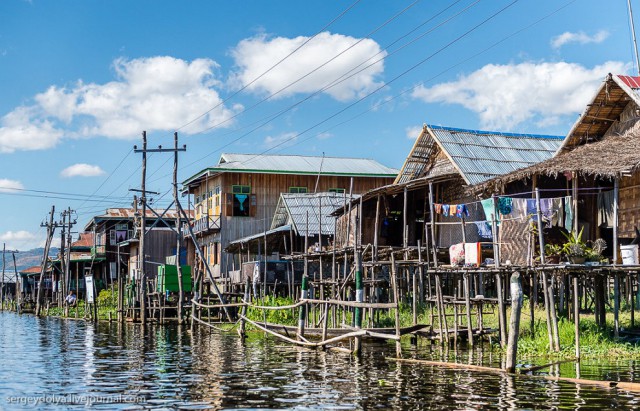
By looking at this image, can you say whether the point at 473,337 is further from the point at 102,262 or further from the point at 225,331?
the point at 102,262

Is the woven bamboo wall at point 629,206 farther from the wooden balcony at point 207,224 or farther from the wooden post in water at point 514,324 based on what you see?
the wooden balcony at point 207,224

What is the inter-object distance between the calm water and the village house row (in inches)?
150

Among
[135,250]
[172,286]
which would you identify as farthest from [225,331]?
[135,250]

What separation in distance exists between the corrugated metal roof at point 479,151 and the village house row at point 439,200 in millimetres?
54

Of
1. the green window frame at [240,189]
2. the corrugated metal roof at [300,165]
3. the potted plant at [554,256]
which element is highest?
the corrugated metal roof at [300,165]

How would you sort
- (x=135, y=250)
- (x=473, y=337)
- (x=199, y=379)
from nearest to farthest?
(x=199, y=379) → (x=473, y=337) → (x=135, y=250)

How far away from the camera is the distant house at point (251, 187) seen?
4256cm

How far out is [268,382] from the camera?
15.1 metres

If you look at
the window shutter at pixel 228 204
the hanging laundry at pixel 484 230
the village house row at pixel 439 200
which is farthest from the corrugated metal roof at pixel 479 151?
the window shutter at pixel 228 204

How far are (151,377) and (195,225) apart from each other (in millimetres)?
30682

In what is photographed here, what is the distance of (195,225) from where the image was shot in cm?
4666

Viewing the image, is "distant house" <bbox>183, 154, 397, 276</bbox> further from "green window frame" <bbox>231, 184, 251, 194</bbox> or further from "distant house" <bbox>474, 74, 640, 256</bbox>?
"distant house" <bbox>474, 74, 640, 256</bbox>

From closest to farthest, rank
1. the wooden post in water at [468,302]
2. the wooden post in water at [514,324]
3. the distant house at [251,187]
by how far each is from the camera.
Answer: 1. the wooden post in water at [514,324]
2. the wooden post in water at [468,302]
3. the distant house at [251,187]

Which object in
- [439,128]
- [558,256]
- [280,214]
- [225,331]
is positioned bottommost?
[225,331]
